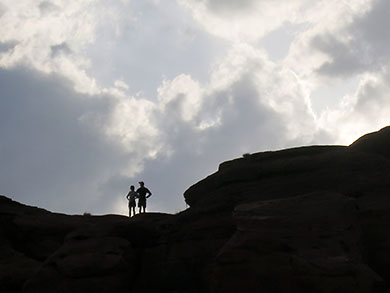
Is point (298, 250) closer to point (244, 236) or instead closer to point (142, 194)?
point (244, 236)

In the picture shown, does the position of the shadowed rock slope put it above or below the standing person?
below

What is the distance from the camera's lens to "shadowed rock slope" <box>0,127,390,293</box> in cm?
1421

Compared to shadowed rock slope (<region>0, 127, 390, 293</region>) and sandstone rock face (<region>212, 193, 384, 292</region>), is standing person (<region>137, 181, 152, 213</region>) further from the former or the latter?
sandstone rock face (<region>212, 193, 384, 292</region>)

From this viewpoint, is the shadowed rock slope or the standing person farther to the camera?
the standing person

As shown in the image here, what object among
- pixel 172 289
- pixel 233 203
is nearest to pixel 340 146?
pixel 233 203

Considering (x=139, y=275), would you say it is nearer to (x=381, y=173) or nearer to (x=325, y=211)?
(x=325, y=211)

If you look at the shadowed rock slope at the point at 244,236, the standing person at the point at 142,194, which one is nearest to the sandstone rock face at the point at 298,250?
the shadowed rock slope at the point at 244,236

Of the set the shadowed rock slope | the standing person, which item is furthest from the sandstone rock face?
the standing person

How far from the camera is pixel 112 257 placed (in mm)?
19469

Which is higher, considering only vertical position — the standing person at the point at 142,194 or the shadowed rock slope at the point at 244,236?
the standing person at the point at 142,194

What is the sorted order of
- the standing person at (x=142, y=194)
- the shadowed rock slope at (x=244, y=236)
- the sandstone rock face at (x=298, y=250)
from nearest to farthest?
the sandstone rock face at (x=298, y=250) < the shadowed rock slope at (x=244, y=236) < the standing person at (x=142, y=194)

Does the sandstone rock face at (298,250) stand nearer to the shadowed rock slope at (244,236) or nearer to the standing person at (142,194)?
the shadowed rock slope at (244,236)

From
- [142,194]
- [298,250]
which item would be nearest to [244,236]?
[298,250]

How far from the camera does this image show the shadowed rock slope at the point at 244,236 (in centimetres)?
1421
